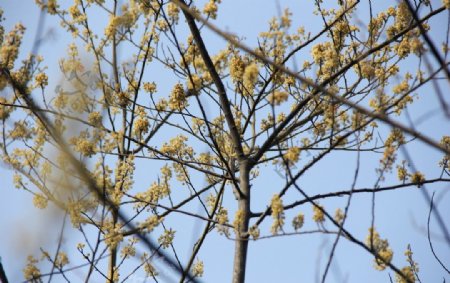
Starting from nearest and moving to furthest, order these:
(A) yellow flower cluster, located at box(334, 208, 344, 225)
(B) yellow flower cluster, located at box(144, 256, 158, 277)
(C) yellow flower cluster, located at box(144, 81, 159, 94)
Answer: (A) yellow flower cluster, located at box(334, 208, 344, 225) → (B) yellow flower cluster, located at box(144, 256, 158, 277) → (C) yellow flower cluster, located at box(144, 81, 159, 94)

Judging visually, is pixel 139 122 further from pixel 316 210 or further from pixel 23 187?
pixel 316 210

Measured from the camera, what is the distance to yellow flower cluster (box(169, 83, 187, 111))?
146 inches

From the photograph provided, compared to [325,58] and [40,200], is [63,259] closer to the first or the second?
[40,200]

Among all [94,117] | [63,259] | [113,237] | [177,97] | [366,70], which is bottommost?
[63,259]

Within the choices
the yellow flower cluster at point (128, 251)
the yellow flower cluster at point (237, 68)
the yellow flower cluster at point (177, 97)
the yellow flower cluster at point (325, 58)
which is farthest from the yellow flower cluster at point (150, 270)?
the yellow flower cluster at point (325, 58)

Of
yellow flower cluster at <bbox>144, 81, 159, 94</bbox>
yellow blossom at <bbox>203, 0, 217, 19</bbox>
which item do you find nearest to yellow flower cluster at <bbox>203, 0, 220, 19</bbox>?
yellow blossom at <bbox>203, 0, 217, 19</bbox>

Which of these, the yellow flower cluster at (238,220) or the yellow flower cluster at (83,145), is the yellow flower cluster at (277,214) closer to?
the yellow flower cluster at (238,220)

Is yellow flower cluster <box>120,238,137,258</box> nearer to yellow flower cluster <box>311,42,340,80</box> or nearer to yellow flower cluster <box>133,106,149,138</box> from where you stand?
yellow flower cluster <box>133,106,149,138</box>

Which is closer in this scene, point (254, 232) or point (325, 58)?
point (254, 232)

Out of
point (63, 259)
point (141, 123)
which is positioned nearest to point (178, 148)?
point (141, 123)

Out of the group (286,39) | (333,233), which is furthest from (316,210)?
(286,39)

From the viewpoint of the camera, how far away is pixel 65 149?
4.25ft

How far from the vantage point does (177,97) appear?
3.72 m

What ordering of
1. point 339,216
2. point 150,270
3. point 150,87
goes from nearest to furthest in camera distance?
point 339,216
point 150,270
point 150,87
